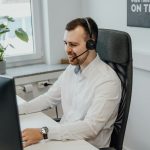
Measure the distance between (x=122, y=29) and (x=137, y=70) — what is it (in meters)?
0.36

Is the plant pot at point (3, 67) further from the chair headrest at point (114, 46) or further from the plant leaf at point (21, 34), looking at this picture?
the chair headrest at point (114, 46)

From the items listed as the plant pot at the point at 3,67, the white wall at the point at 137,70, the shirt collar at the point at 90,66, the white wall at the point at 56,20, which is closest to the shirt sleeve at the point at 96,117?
the shirt collar at the point at 90,66

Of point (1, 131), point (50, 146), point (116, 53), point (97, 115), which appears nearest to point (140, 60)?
point (116, 53)

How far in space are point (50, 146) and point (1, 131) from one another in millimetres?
478

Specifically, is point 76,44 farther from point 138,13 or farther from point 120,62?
point 138,13

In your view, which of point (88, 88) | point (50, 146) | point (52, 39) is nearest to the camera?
point (50, 146)

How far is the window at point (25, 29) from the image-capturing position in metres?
2.88

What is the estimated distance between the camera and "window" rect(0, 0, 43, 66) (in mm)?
2883

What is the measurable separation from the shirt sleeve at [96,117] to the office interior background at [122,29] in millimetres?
769

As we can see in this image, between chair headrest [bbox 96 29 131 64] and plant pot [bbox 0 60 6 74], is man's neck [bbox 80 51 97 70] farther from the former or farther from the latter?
Result: plant pot [bbox 0 60 6 74]

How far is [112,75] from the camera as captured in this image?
158cm

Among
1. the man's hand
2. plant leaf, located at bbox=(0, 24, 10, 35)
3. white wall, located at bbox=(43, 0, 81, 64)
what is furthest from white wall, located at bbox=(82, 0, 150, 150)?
the man's hand

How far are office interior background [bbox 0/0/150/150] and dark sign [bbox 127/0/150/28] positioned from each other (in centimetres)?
5

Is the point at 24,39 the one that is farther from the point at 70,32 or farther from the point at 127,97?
the point at 127,97
